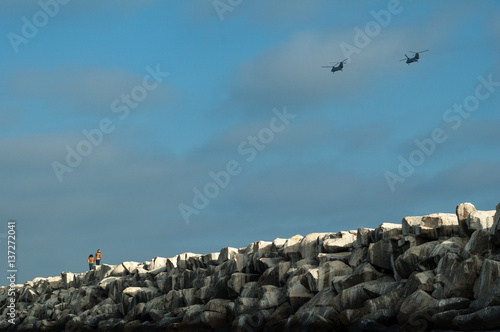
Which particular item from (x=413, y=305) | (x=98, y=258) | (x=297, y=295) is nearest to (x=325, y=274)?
(x=297, y=295)

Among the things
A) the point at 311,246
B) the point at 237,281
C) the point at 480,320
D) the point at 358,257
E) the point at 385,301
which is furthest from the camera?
the point at 237,281

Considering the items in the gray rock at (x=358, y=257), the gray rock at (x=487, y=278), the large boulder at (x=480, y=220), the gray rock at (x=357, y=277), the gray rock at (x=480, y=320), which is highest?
the large boulder at (x=480, y=220)

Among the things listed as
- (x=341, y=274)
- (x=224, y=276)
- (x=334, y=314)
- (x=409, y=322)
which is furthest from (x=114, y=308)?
(x=409, y=322)

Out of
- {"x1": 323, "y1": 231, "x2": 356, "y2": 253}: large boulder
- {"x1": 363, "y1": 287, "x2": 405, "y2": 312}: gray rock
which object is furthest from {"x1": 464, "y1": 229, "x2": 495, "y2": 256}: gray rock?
{"x1": 323, "y1": 231, "x2": 356, "y2": 253}: large boulder

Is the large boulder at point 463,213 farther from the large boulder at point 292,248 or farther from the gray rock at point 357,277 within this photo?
the large boulder at point 292,248

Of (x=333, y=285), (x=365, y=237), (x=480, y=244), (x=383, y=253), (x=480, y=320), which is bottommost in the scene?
(x=480, y=320)

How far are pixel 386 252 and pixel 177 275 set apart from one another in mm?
13547

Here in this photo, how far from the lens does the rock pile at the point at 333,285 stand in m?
19.1

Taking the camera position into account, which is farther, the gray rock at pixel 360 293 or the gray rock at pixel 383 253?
the gray rock at pixel 383 253

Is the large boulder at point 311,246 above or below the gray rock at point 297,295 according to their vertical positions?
above

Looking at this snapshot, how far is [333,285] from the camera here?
23.4 metres

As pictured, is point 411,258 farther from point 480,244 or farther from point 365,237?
point 365,237

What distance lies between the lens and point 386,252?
2364 centimetres

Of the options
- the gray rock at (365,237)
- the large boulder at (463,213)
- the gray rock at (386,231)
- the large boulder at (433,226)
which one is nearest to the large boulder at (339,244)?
the gray rock at (365,237)
